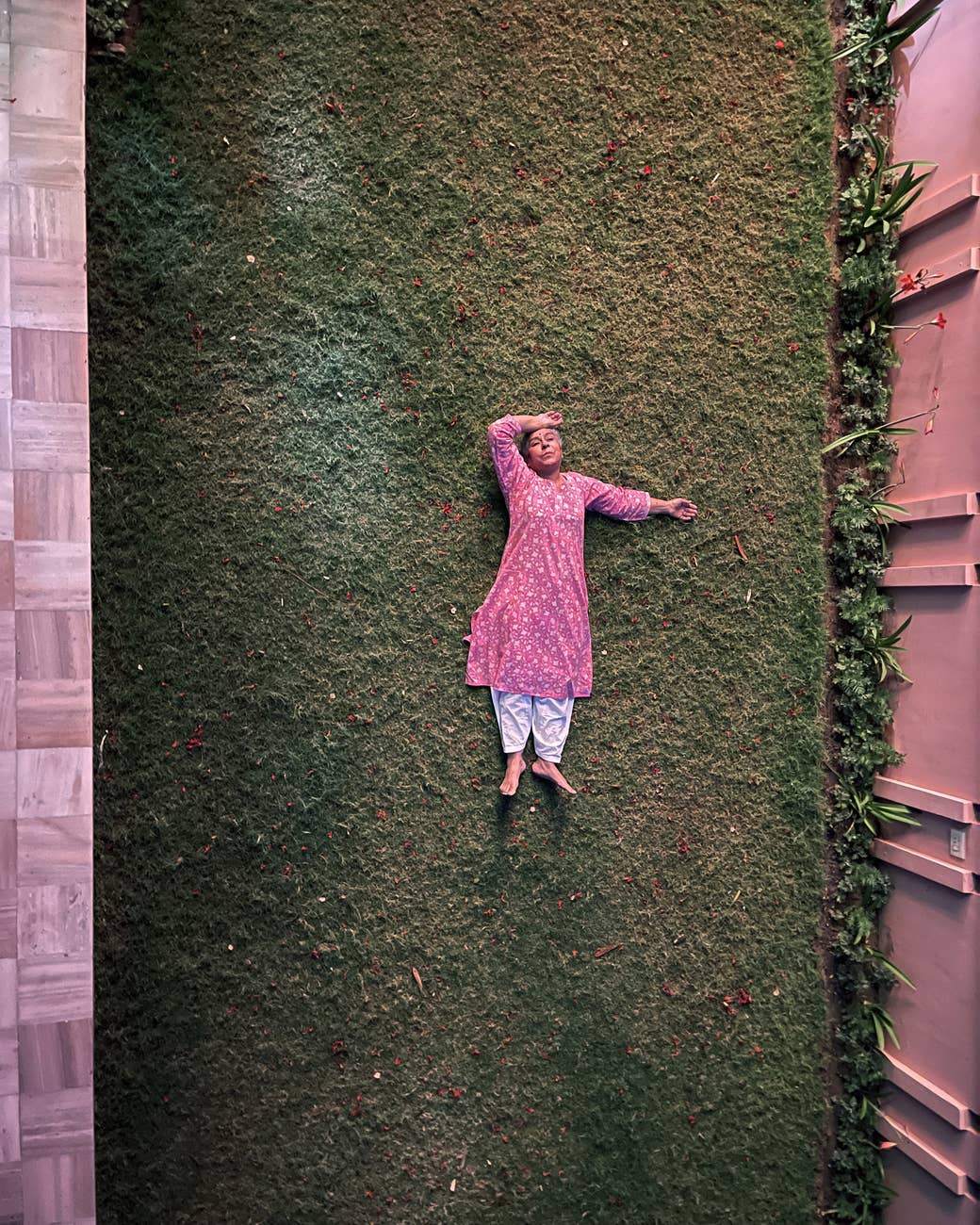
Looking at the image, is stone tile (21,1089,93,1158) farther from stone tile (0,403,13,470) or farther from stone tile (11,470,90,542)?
stone tile (0,403,13,470)

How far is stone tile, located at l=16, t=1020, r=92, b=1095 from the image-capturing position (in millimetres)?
2525

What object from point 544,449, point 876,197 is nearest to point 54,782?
point 544,449

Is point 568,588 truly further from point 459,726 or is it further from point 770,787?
point 770,787

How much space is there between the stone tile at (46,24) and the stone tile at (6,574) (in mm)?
1647

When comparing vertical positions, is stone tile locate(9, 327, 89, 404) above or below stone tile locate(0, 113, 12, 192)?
below

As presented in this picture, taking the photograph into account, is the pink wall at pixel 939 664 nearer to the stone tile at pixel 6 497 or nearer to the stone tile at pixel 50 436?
the stone tile at pixel 50 436

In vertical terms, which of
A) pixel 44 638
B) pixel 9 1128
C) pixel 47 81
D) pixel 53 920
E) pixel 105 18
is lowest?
pixel 9 1128

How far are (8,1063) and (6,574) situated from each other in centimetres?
164

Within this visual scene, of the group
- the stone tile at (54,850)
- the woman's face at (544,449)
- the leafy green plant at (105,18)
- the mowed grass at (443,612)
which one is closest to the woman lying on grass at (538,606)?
the woman's face at (544,449)

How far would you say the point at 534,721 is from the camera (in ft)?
9.27

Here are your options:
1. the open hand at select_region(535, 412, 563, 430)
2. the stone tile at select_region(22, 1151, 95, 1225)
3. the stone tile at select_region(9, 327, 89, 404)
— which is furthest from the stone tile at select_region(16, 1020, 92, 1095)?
the open hand at select_region(535, 412, 563, 430)

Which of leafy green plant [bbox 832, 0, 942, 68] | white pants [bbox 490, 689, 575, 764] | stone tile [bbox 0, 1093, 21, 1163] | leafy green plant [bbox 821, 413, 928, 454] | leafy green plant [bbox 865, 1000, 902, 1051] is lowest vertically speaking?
stone tile [bbox 0, 1093, 21, 1163]

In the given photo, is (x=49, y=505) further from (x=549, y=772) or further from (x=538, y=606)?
(x=549, y=772)

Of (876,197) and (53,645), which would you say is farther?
(876,197)
